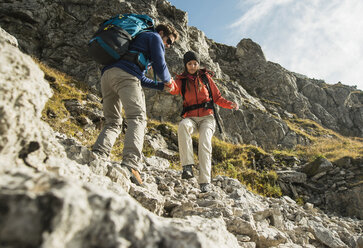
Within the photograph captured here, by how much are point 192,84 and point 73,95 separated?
29.1ft

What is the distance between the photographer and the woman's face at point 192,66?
5230 millimetres

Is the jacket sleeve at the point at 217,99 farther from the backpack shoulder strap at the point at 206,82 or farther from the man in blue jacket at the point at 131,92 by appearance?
the man in blue jacket at the point at 131,92

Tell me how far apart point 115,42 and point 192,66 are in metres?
2.34

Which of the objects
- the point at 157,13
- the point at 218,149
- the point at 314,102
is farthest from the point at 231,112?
the point at 314,102

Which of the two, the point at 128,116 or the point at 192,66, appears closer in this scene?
the point at 128,116

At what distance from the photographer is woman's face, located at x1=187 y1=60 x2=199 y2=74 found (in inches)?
206

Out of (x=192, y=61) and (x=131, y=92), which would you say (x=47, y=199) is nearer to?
(x=131, y=92)

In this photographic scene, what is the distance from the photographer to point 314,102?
1487 inches

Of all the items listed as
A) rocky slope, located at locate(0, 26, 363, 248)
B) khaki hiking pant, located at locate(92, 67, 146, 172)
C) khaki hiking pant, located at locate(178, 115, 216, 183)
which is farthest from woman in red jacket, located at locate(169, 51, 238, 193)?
rocky slope, located at locate(0, 26, 363, 248)

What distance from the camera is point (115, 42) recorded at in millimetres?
3303

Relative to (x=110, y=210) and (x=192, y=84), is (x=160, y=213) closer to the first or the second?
(x=110, y=210)

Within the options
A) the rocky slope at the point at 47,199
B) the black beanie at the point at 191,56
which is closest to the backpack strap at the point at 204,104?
the black beanie at the point at 191,56

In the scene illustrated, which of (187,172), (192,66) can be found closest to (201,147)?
(187,172)

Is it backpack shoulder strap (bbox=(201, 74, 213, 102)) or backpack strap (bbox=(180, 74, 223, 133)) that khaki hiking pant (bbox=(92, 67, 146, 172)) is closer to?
backpack strap (bbox=(180, 74, 223, 133))
